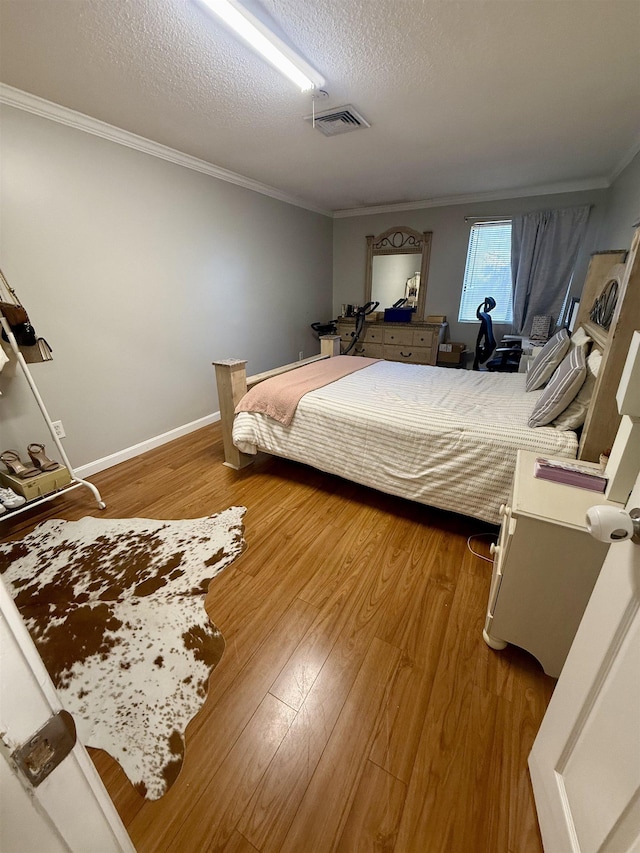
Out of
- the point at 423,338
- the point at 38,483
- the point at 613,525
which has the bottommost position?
the point at 38,483

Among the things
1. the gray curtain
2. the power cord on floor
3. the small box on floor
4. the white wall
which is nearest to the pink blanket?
the white wall

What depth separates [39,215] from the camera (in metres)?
2.07

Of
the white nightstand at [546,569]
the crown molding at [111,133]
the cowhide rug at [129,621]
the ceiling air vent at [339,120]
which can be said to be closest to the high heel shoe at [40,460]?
the cowhide rug at [129,621]

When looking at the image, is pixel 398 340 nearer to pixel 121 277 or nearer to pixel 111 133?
pixel 121 277

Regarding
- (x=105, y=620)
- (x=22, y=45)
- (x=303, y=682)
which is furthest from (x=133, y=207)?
(x=303, y=682)

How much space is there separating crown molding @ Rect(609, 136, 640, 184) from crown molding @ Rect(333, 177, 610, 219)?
6.6 inches

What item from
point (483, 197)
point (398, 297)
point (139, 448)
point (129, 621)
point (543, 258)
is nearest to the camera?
point (129, 621)

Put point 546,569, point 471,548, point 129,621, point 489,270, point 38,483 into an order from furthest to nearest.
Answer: point 489,270, point 38,483, point 471,548, point 129,621, point 546,569

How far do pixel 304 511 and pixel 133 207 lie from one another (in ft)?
8.52

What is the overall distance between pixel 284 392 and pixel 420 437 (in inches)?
37.9

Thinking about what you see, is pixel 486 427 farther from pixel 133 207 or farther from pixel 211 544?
pixel 133 207

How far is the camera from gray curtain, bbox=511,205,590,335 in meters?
3.56

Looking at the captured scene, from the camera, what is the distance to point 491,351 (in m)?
3.93

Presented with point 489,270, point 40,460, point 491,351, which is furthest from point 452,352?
point 40,460
